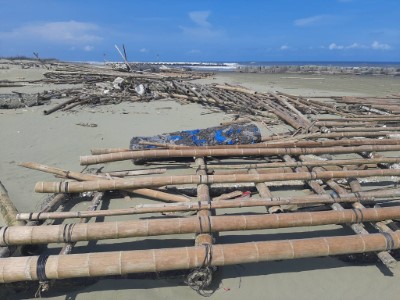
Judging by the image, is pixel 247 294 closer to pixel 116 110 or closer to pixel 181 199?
pixel 181 199

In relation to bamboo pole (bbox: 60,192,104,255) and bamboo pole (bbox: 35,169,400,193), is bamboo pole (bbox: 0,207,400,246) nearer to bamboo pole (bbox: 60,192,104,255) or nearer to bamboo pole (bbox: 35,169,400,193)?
bamboo pole (bbox: 60,192,104,255)

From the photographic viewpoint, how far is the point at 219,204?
3.06 meters

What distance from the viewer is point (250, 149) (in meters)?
4.69

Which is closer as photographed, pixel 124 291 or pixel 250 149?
pixel 124 291

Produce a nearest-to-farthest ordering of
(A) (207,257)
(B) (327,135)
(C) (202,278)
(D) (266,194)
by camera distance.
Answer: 1. (A) (207,257)
2. (C) (202,278)
3. (D) (266,194)
4. (B) (327,135)

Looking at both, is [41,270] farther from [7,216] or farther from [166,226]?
[7,216]

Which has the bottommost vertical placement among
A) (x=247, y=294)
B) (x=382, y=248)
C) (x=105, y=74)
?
(x=247, y=294)

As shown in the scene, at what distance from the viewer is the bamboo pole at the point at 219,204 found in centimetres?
287

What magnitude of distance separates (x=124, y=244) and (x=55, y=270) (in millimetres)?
857

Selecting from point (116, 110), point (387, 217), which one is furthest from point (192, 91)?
point (387, 217)

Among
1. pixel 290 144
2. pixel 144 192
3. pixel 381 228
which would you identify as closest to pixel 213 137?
pixel 290 144

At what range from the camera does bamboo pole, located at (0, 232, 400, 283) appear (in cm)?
225

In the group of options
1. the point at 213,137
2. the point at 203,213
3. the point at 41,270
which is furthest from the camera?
the point at 213,137

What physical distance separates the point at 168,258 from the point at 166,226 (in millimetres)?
370
